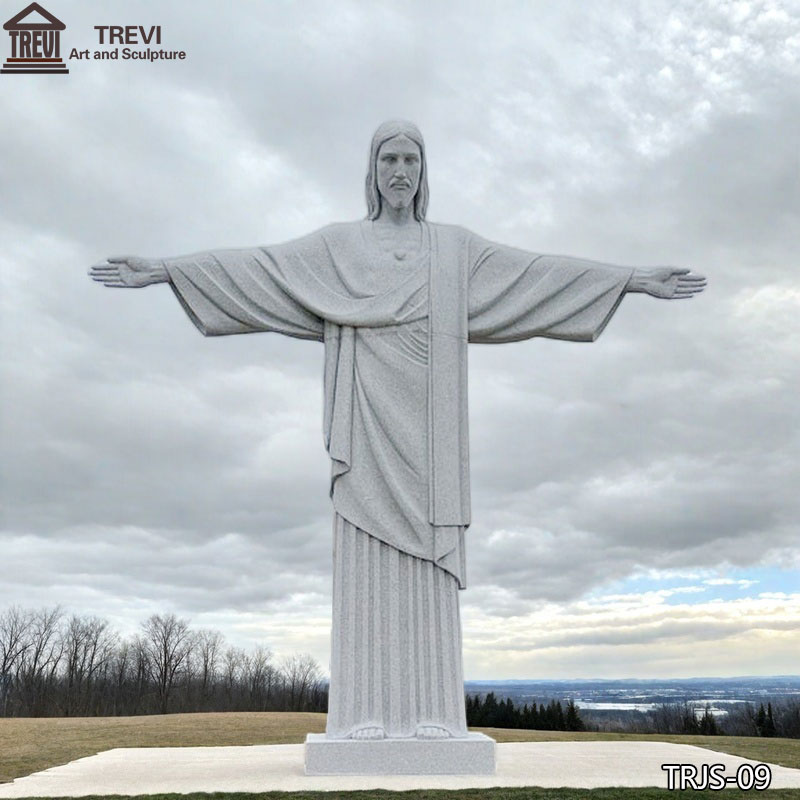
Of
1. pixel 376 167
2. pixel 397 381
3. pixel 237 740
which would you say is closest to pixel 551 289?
pixel 397 381

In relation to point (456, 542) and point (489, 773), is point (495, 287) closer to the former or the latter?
point (456, 542)

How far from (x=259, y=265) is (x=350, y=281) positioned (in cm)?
106

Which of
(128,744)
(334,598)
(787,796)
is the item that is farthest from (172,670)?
(787,796)

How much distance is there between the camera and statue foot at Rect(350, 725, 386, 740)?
28.3 feet

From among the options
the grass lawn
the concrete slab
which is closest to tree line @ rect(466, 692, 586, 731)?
the grass lawn

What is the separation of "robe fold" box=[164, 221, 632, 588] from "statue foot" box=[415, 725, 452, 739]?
59.8 inches

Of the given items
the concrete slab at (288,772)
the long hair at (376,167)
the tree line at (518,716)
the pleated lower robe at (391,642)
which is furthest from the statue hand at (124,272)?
the tree line at (518,716)

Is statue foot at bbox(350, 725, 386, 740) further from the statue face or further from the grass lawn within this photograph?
the statue face

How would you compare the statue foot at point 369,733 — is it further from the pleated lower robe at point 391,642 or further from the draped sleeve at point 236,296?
the draped sleeve at point 236,296

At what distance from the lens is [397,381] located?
9.55m

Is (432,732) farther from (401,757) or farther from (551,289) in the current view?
(551,289)

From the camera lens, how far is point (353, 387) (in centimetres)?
955

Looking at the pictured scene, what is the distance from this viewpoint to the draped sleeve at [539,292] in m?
10.1

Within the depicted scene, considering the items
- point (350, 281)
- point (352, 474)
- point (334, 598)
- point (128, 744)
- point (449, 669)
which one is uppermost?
point (350, 281)
